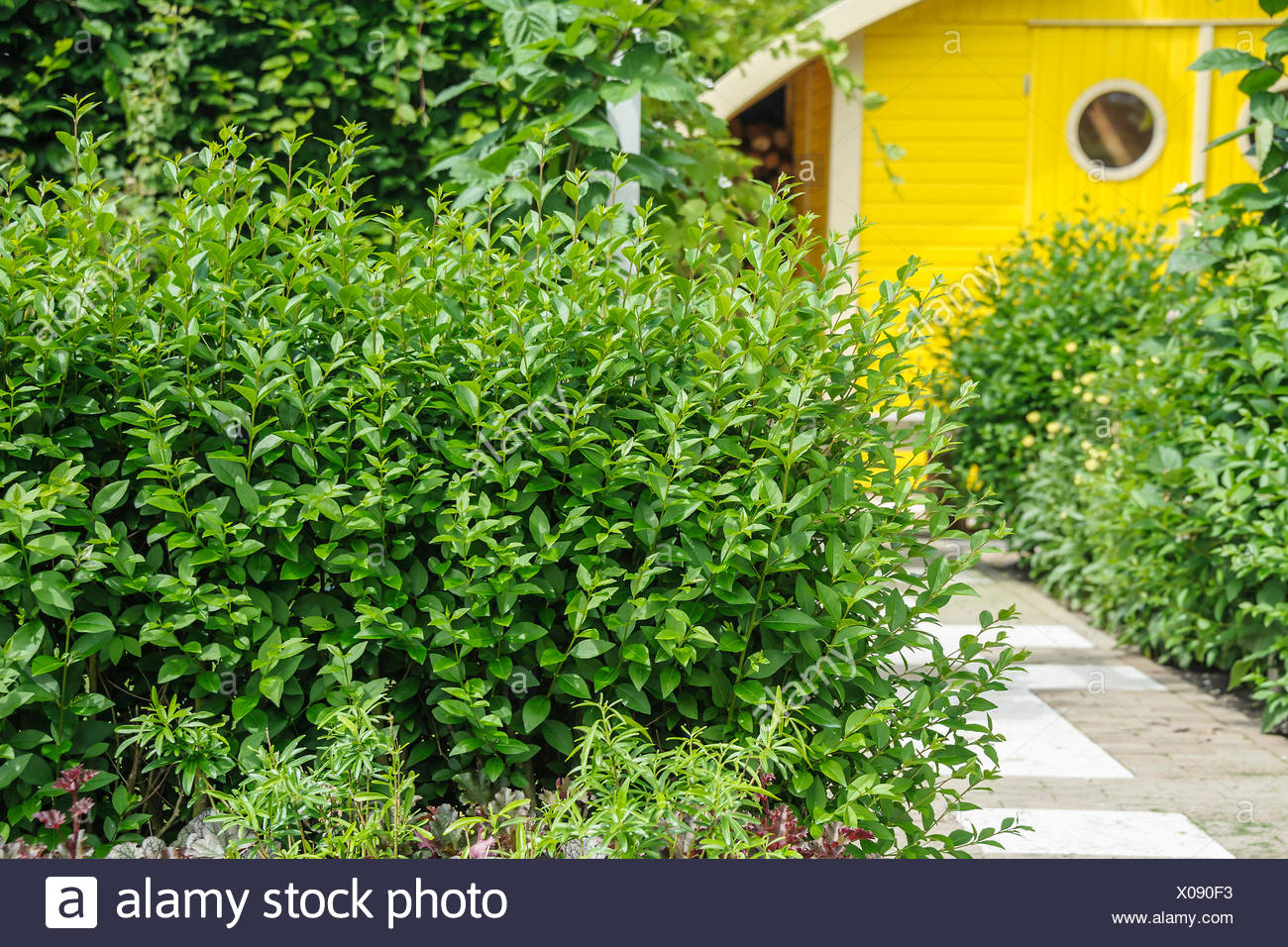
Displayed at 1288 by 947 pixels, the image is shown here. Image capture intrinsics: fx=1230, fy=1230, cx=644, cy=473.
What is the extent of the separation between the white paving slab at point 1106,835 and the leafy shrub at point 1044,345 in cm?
353

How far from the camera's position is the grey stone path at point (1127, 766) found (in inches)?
154

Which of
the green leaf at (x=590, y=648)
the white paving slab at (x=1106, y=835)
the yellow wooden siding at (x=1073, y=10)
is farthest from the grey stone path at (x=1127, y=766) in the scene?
the yellow wooden siding at (x=1073, y=10)

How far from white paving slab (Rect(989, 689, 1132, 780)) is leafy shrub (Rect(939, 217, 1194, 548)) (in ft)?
7.39

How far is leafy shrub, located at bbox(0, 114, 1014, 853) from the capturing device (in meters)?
2.40

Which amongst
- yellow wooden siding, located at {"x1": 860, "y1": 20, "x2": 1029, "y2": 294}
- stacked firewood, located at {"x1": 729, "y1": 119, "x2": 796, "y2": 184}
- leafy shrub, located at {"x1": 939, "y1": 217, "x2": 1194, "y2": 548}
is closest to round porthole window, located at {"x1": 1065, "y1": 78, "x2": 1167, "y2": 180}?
yellow wooden siding, located at {"x1": 860, "y1": 20, "x2": 1029, "y2": 294}

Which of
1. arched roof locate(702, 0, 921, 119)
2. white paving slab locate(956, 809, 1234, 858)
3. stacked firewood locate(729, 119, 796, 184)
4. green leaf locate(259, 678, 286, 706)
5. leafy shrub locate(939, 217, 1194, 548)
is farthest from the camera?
stacked firewood locate(729, 119, 796, 184)

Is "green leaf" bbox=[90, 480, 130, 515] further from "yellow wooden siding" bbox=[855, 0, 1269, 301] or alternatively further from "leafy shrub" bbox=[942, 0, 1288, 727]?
"yellow wooden siding" bbox=[855, 0, 1269, 301]

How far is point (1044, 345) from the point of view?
797cm

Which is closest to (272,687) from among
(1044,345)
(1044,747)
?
(1044,747)

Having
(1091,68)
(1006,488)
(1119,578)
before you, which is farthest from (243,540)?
(1091,68)

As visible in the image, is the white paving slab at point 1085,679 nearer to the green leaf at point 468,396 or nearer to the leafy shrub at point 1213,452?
the leafy shrub at point 1213,452

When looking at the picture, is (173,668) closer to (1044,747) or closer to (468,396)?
(468,396)
